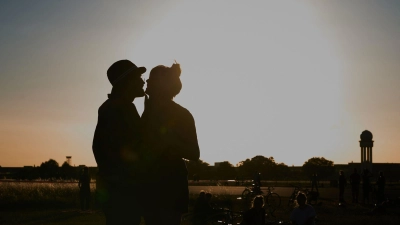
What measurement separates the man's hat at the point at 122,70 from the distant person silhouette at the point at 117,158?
20cm

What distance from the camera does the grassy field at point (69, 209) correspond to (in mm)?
21781

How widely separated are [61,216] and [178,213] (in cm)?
1936

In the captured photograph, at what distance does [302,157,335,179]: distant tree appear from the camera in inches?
4272

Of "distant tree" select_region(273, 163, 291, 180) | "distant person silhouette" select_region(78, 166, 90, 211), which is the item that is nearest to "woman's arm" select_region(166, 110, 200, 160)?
"distant person silhouette" select_region(78, 166, 90, 211)

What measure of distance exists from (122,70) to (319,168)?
107m

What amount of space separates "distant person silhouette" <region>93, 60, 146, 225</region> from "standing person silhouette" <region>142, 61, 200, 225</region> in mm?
114

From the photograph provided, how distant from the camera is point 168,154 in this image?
195 inches

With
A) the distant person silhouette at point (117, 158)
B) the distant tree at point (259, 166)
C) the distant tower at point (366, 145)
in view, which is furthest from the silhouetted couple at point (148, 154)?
the distant tree at point (259, 166)

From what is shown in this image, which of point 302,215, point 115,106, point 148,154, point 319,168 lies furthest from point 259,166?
point 148,154

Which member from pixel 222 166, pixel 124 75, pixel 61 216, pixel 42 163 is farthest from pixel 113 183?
pixel 42 163

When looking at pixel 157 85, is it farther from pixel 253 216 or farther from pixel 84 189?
pixel 84 189

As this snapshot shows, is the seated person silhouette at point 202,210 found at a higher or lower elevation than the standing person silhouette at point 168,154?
lower

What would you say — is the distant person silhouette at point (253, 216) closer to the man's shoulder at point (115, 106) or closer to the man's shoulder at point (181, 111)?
the man's shoulder at point (115, 106)

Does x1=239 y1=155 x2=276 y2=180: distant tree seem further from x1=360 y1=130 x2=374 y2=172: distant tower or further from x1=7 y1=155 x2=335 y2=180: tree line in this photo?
x1=360 y1=130 x2=374 y2=172: distant tower
